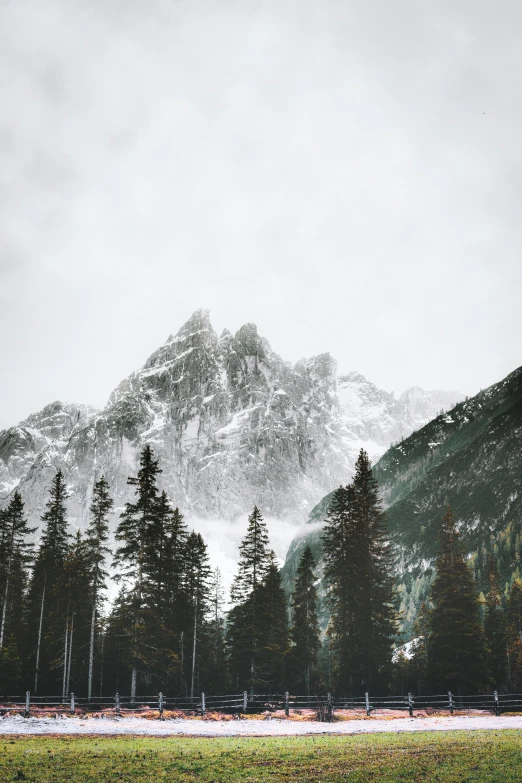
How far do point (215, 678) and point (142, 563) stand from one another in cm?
3201

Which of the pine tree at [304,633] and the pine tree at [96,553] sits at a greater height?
the pine tree at [96,553]

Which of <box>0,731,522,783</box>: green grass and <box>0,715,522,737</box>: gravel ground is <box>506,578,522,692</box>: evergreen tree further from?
<box>0,731,522,783</box>: green grass

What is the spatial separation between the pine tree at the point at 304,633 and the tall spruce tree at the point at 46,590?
23.1m

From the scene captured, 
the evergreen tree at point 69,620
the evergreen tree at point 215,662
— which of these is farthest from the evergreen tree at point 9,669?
the evergreen tree at point 215,662

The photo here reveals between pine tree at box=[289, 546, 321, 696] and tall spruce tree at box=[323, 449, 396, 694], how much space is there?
10.8 metres

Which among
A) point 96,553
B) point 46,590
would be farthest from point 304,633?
point 46,590

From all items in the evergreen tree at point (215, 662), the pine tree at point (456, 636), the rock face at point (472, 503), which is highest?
the rock face at point (472, 503)

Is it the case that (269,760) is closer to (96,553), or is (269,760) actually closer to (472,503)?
(96,553)

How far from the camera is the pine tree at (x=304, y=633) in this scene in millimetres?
57625

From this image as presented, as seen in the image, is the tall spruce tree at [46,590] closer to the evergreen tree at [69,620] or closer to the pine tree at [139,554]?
the evergreen tree at [69,620]

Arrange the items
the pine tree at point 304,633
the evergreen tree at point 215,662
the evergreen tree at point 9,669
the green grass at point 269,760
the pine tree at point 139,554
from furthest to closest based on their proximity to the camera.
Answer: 1. the evergreen tree at point 215,662
2. the pine tree at point 304,633
3. the evergreen tree at point 9,669
4. the pine tree at point 139,554
5. the green grass at point 269,760

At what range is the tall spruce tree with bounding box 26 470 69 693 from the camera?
161 ft

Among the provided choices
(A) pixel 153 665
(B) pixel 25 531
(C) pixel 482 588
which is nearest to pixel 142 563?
(A) pixel 153 665

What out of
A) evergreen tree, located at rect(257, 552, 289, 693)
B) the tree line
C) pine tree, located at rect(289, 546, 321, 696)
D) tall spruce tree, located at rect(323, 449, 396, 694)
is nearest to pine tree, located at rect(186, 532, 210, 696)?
the tree line
